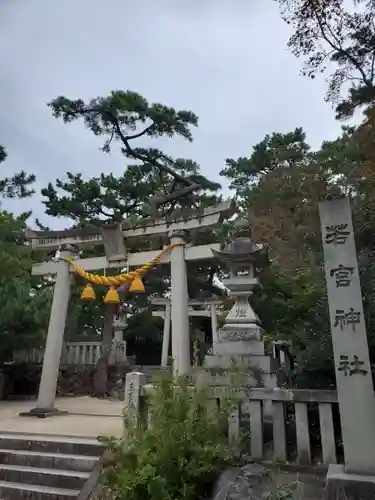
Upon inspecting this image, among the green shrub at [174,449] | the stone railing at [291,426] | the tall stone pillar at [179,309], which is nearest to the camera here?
the green shrub at [174,449]

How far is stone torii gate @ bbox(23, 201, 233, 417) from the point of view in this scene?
24.5 ft

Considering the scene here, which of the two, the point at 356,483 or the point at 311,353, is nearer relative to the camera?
the point at 356,483

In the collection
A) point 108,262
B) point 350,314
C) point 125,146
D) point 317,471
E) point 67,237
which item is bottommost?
point 317,471

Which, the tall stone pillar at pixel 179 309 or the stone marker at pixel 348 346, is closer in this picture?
the stone marker at pixel 348 346

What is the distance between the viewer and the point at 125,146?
13.5 meters

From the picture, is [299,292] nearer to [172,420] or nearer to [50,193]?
[172,420]

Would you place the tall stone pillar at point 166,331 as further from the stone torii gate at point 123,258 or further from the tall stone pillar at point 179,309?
the tall stone pillar at point 179,309

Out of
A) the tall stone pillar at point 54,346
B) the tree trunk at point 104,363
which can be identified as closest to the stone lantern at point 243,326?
the tall stone pillar at point 54,346

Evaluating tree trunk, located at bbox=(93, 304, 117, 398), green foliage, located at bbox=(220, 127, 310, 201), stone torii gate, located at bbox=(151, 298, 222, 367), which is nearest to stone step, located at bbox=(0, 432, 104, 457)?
tree trunk, located at bbox=(93, 304, 117, 398)

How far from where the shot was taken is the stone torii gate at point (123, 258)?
747 centimetres

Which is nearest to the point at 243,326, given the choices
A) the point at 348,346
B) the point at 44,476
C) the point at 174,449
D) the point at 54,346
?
the point at 348,346

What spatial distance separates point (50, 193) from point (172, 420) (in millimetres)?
12024

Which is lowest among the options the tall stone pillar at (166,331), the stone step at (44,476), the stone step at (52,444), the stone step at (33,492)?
the stone step at (33,492)

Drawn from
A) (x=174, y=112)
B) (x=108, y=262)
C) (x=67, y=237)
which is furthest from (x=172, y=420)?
(x=174, y=112)
